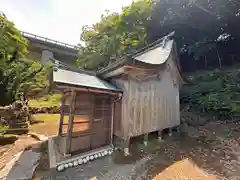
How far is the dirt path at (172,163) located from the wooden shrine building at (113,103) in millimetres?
663

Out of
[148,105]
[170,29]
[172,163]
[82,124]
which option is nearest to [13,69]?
[82,124]

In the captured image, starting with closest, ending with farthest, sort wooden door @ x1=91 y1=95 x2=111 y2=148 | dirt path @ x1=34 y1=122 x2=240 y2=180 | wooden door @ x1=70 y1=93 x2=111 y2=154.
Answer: dirt path @ x1=34 y1=122 x2=240 y2=180, wooden door @ x1=70 y1=93 x2=111 y2=154, wooden door @ x1=91 y1=95 x2=111 y2=148

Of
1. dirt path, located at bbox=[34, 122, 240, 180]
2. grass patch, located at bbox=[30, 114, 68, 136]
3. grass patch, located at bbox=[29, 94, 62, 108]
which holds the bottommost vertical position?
dirt path, located at bbox=[34, 122, 240, 180]

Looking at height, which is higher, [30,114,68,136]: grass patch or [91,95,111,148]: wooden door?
[91,95,111,148]: wooden door

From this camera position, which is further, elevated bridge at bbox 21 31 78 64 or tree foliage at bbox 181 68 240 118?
elevated bridge at bbox 21 31 78 64

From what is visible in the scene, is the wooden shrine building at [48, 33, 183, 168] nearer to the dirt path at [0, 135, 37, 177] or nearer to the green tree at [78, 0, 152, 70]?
the dirt path at [0, 135, 37, 177]

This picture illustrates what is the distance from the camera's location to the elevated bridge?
816 inches

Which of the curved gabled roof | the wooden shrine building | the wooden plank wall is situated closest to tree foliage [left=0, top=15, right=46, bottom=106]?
the wooden shrine building

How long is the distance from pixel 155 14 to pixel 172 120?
12710mm

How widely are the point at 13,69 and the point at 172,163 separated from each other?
11.4 m

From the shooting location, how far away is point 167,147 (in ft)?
18.9

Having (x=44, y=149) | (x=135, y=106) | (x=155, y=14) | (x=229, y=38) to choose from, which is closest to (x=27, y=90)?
(x=44, y=149)

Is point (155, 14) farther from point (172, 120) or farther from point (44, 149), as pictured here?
point (44, 149)

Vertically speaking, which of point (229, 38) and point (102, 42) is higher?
point (229, 38)
